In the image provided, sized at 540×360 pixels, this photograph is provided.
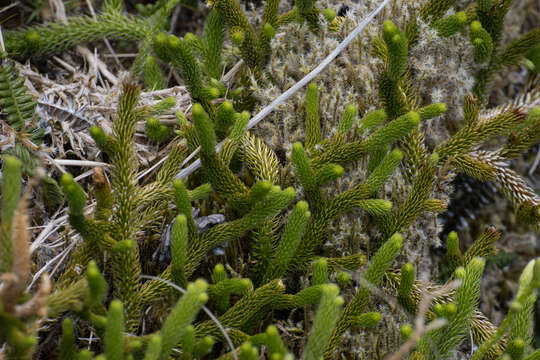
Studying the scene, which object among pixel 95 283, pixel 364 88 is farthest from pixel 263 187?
pixel 364 88

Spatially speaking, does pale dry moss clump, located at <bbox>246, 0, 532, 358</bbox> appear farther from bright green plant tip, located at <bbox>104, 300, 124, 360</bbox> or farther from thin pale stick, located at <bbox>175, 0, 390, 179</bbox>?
bright green plant tip, located at <bbox>104, 300, 124, 360</bbox>

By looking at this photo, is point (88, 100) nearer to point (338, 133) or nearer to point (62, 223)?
point (62, 223)

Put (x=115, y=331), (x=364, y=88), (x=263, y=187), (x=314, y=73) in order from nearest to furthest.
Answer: (x=115, y=331) < (x=263, y=187) < (x=314, y=73) < (x=364, y=88)

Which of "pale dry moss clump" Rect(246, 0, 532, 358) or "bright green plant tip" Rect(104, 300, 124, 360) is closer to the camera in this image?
"bright green plant tip" Rect(104, 300, 124, 360)

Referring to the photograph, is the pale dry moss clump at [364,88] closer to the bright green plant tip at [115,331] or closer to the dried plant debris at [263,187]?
the dried plant debris at [263,187]

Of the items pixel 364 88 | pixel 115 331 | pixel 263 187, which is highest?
pixel 364 88

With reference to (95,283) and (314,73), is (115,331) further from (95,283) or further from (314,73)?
(314,73)

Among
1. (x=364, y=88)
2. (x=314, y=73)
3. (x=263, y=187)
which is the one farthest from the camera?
(x=364, y=88)

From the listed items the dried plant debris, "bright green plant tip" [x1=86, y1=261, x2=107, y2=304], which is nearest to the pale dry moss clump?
the dried plant debris

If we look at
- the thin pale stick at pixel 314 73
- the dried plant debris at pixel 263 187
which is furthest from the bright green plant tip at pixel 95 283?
the thin pale stick at pixel 314 73

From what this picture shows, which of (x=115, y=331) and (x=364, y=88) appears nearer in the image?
(x=115, y=331)

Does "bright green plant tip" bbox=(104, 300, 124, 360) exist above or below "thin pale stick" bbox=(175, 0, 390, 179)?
below

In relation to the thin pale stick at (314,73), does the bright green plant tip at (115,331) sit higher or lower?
lower
